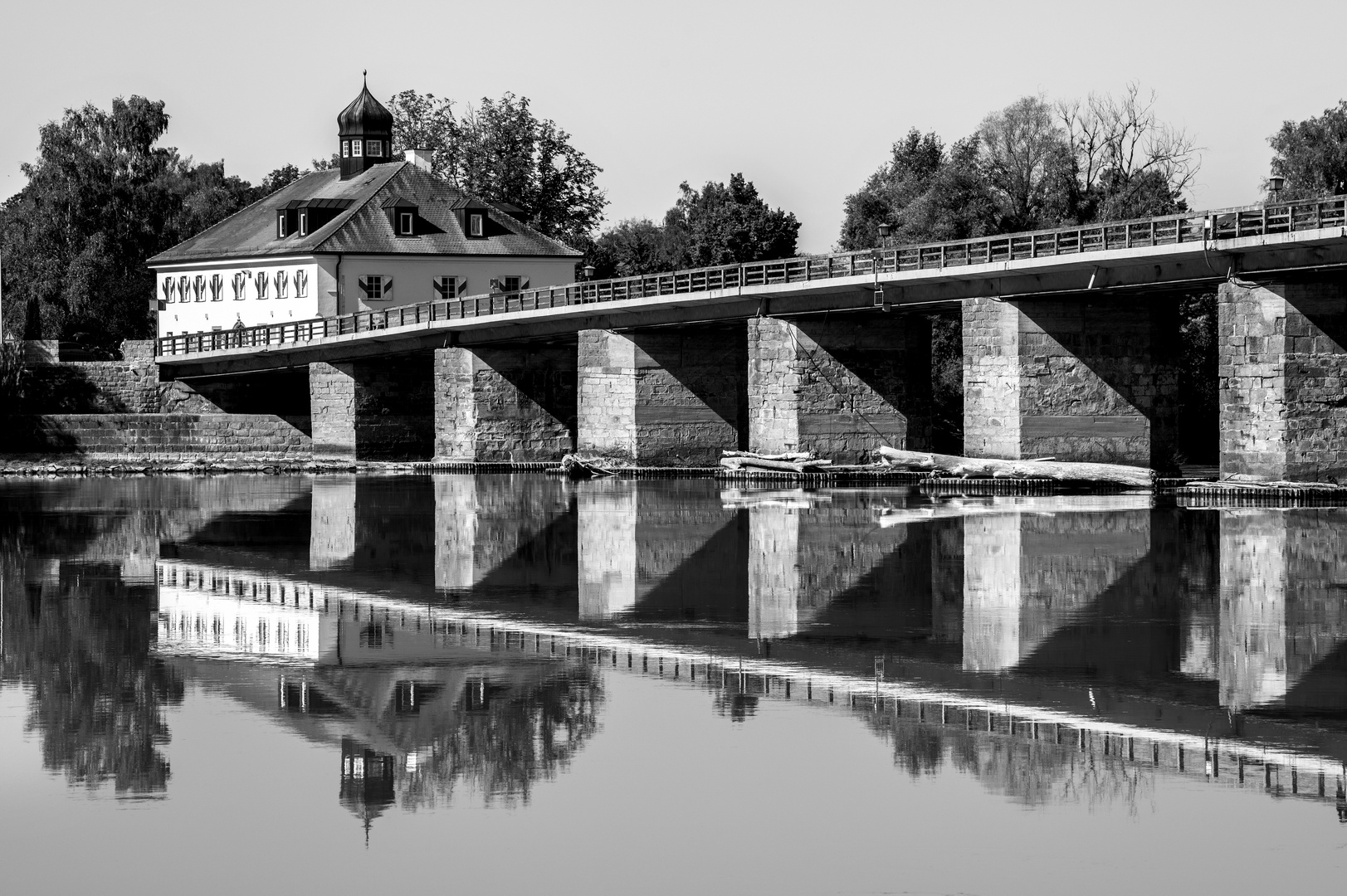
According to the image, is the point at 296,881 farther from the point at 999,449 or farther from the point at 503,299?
the point at 503,299

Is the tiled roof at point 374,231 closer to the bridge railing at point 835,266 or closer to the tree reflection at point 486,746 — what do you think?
the bridge railing at point 835,266

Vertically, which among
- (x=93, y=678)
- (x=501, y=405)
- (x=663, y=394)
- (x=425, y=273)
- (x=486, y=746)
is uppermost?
(x=425, y=273)

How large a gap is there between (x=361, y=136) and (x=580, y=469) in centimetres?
3498

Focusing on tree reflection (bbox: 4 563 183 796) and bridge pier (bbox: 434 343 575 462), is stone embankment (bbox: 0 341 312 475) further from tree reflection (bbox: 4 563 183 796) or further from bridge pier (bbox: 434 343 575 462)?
tree reflection (bbox: 4 563 183 796)

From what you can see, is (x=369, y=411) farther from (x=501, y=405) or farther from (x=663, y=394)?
(x=663, y=394)

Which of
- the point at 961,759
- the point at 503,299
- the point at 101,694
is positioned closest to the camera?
the point at 961,759

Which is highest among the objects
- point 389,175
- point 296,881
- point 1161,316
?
point 389,175

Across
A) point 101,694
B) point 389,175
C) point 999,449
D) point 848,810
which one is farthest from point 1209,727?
point 389,175

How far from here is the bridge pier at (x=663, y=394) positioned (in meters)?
62.1

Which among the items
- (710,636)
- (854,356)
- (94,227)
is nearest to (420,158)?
(94,227)

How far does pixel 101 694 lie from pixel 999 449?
1357 inches

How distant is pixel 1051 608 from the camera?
25.0 metres

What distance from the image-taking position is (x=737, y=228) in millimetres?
99188

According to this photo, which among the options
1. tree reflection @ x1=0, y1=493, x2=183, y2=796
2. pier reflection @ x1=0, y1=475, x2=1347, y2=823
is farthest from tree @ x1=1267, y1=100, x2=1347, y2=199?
tree reflection @ x1=0, y1=493, x2=183, y2=796
